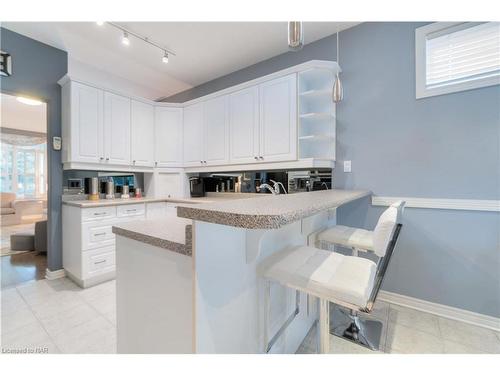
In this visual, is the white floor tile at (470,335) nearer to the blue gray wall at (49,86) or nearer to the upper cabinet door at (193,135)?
the upper cabinet door at (193,135)

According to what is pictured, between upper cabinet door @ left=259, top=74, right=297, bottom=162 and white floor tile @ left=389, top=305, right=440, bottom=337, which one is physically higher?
upper cabinet door @ left=259, top=74, right=297, bottom=162

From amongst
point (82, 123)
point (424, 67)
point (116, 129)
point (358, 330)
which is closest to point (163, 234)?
point (358, 330)

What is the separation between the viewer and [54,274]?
264cm

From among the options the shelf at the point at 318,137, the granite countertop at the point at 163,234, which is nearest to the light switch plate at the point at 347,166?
the shelf at the point at 318,137

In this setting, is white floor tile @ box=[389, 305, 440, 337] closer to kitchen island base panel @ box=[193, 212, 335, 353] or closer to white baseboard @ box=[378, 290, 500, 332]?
white baseboard @ box=[378, 290, 500, 332]

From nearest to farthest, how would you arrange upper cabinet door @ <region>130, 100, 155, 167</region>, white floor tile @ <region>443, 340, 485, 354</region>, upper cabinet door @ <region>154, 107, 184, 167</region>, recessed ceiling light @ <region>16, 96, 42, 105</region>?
1. white floor tile @ <region>443, 340, 485, 354</region>
2. recessed ceiling light @ <region>16, 96, 42, 105</region>
3. upper cabinet door @ <region>130, 100, 155, 167</region>
4. upper cabinet door @ <region>154, 107, 184, 167</region>

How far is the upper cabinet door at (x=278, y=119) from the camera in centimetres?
243

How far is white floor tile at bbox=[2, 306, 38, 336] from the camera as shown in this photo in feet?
5.58

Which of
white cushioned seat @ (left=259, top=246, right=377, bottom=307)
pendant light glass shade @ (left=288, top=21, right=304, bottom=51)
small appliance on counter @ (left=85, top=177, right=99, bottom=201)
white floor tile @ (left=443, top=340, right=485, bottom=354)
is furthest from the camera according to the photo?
small appliance on counter @ (left=85, top=177, right=99, bottom=201)

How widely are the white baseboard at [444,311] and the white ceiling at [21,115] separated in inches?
250

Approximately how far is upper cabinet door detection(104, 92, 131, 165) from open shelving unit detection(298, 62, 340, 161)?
2374 millimetres

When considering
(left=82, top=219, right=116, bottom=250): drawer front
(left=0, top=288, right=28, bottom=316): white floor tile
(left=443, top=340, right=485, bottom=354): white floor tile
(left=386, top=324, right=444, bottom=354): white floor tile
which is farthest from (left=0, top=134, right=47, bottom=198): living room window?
(left=443, top=340, right=485, bottom=354): white floor tile
